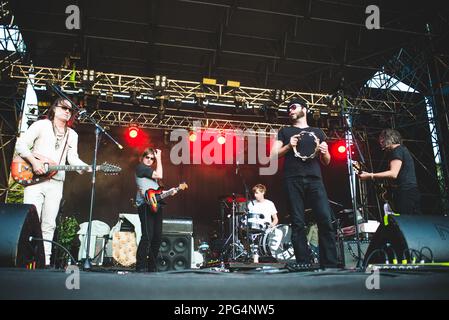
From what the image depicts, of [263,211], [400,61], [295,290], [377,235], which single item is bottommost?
[295,290]

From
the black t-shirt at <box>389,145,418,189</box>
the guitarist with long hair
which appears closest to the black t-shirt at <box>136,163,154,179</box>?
the guitarist with long hair

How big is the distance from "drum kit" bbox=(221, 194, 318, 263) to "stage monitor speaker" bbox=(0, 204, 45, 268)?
5551mm

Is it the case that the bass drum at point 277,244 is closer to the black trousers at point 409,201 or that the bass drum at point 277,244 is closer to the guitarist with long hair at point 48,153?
the black trousers at point 409,201

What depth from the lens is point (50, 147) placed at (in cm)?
395

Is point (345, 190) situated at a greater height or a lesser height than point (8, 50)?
lesser

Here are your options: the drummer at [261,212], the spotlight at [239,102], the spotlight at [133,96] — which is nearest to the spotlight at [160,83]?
the spotlight at [133,96]

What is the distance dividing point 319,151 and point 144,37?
25.7ft

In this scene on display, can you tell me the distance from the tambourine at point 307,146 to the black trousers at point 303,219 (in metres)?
0.25

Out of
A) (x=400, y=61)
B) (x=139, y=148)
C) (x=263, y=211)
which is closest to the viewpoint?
(x=263, y=211)

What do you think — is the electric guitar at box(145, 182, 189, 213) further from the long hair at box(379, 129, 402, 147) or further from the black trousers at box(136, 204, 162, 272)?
the long hair at box(379, 129, 402, 147)

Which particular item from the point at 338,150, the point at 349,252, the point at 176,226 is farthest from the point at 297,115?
the point at 338,150

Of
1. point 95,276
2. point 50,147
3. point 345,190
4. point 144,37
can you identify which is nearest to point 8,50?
point 144,37

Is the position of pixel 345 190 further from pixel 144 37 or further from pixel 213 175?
pixel 144 37

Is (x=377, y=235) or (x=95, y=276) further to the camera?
(x=377, y=235)
